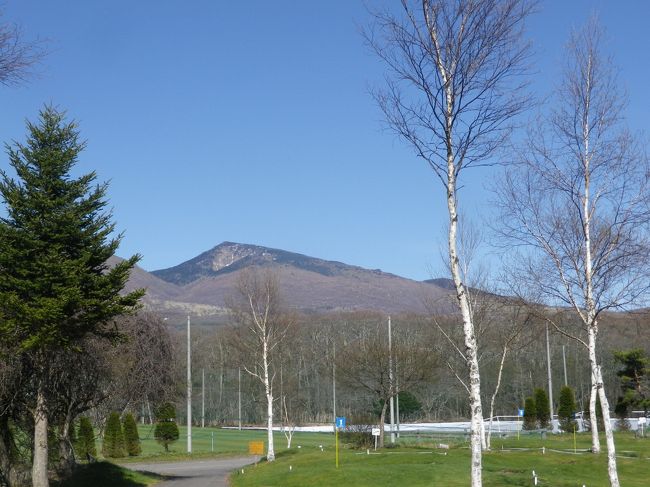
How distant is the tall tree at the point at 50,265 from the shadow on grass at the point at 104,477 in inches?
242

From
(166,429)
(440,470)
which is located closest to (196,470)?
(166,429)

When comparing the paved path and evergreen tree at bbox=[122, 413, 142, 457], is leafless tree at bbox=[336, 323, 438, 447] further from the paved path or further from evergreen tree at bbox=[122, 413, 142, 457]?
evergreen tree at bbox=[122, 413, 142, 457]

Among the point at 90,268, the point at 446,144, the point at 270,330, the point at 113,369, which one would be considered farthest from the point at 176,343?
the point at 446,144

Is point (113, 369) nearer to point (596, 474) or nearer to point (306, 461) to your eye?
point (306, 461)

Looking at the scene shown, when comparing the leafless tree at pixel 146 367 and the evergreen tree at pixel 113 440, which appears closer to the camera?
the leafless tree at pixel 146 367

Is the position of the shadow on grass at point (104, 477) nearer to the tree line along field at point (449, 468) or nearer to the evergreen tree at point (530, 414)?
the tree line along field at point (449, 468)

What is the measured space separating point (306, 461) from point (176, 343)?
14.3m

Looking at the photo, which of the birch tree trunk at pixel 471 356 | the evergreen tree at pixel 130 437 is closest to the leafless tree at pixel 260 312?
the evergreen tree at pixel 130 437

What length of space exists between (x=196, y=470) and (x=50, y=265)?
2045cm

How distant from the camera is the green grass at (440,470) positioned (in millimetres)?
27188

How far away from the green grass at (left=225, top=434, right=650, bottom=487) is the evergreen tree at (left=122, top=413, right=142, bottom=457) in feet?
54.1

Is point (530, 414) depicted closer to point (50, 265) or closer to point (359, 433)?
point (359, 433)

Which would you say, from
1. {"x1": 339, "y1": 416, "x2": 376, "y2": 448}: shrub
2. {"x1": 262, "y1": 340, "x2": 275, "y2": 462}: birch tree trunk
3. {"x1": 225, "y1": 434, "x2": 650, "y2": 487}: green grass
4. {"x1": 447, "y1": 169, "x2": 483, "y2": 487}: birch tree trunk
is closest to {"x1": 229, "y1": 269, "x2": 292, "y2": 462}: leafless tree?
{"x1": 262, "y1": 340, "x2": 275, "y2": 462}: birch tree trunk

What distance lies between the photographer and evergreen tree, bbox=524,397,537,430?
5709 cm
